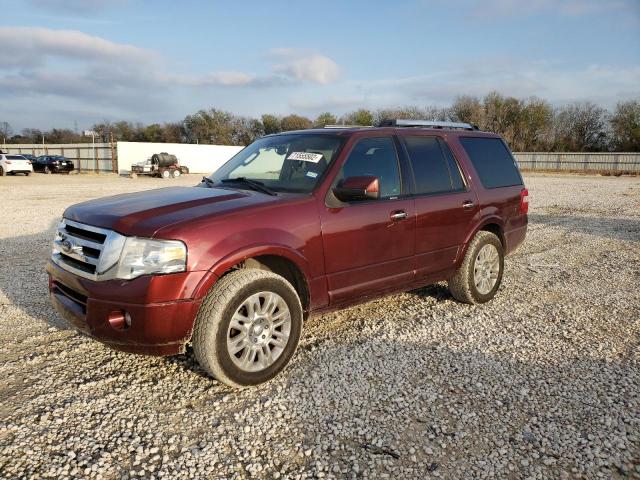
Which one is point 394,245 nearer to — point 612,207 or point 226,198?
point 226,198

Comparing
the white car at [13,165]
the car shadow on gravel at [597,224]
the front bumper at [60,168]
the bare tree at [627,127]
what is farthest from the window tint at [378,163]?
the bare tree at [627,127]

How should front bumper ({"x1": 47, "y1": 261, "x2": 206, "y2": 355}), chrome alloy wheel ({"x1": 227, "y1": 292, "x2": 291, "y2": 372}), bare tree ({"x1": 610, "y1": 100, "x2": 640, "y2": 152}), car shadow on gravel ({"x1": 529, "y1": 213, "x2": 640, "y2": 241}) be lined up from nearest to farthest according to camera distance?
front bumper ({"x1": 47, "y1": 261, "x2": 206, "y2": 355}) < chrome alloy wheel ({"x1": 227, "y1": 292, "x2": 291, "y2": 372}) < car shadow on gravel ({"x1": 529, "y1": 213, "x2": 640, "y2": 241}) < bare tree ({"x1": 610, "y1": 100, "x2": 640, "y2": 152})

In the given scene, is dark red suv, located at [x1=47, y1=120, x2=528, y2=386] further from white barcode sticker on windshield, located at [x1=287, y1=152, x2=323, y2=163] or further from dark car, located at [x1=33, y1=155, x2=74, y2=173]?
dark car, located at [x1=33, y1=155, x2=74, y2=173]

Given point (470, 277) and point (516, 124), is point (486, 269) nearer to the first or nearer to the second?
point (470, 277)

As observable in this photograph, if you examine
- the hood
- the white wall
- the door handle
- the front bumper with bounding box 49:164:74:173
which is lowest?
the door handle

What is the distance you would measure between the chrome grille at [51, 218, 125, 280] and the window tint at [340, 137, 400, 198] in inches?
72.2

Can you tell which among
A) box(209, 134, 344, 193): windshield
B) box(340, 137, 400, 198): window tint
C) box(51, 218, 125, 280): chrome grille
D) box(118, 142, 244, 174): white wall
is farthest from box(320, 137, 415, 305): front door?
box(118, 142, 244, 174): white wall

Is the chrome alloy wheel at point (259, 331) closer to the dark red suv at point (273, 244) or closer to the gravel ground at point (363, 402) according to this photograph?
the dark red suv at point (273, 244)

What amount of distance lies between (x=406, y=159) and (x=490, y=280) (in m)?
1.84

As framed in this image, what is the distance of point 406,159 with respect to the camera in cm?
446

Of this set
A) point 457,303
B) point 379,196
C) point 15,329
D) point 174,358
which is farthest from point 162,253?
point 457,303

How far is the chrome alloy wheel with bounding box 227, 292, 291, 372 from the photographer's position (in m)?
3.28

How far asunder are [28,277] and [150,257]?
4.02 metres

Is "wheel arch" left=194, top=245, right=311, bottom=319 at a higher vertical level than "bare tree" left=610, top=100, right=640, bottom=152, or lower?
lower
